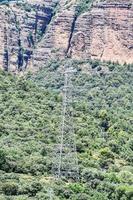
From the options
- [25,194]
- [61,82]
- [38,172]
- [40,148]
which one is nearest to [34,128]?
[40,148]

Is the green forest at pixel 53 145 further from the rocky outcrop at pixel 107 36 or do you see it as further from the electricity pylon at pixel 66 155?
the rocky outcrop at pixel 107 36

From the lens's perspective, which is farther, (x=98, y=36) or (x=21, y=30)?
(x=21, y=30)

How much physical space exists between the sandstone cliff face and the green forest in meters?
25.7

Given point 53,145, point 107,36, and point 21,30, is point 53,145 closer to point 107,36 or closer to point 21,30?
point 107,36

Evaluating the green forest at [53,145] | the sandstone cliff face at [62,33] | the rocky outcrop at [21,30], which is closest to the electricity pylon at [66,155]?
the green forest at [53,145]

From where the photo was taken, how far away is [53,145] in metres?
81.7

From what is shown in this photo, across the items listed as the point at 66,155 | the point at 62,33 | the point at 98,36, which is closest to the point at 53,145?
the point at 66,155

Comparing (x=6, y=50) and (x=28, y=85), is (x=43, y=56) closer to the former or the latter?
(x=6, y=50)

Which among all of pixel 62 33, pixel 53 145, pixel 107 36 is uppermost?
pixel 107 36

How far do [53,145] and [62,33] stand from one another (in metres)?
77.3

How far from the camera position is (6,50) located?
158 meters

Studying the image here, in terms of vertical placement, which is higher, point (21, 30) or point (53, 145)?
point (21, 30)

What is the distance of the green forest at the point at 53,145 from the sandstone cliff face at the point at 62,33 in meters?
25.7

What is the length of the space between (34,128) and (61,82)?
5528 centimetres
